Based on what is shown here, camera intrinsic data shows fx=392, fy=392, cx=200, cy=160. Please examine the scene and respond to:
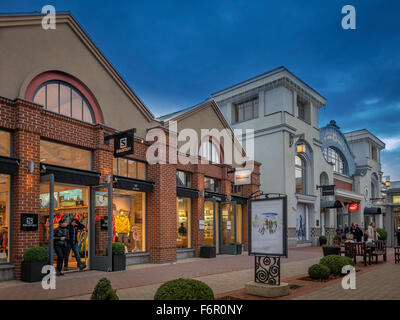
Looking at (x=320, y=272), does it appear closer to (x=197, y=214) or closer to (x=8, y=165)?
(x=197, y=214)

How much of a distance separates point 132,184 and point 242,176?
7401 mm

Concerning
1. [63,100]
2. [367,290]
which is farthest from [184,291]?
[63,100]

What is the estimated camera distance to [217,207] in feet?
65.2

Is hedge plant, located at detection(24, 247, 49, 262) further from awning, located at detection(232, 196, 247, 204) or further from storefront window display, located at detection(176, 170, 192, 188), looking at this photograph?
awning, located at detection(232, 196, 247, 204)

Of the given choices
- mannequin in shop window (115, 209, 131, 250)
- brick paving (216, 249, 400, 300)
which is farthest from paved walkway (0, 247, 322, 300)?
mannequin in shop window (115, 209, 131, 250)

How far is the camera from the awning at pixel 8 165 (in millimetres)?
10281

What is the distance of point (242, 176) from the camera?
2027 cm

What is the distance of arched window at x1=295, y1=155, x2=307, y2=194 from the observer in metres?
28.1

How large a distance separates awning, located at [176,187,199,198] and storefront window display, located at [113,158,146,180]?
1961 millimetres

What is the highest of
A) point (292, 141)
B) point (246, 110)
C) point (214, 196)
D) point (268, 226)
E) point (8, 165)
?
point (246, 110)

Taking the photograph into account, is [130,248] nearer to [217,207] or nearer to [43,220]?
[43,220]
